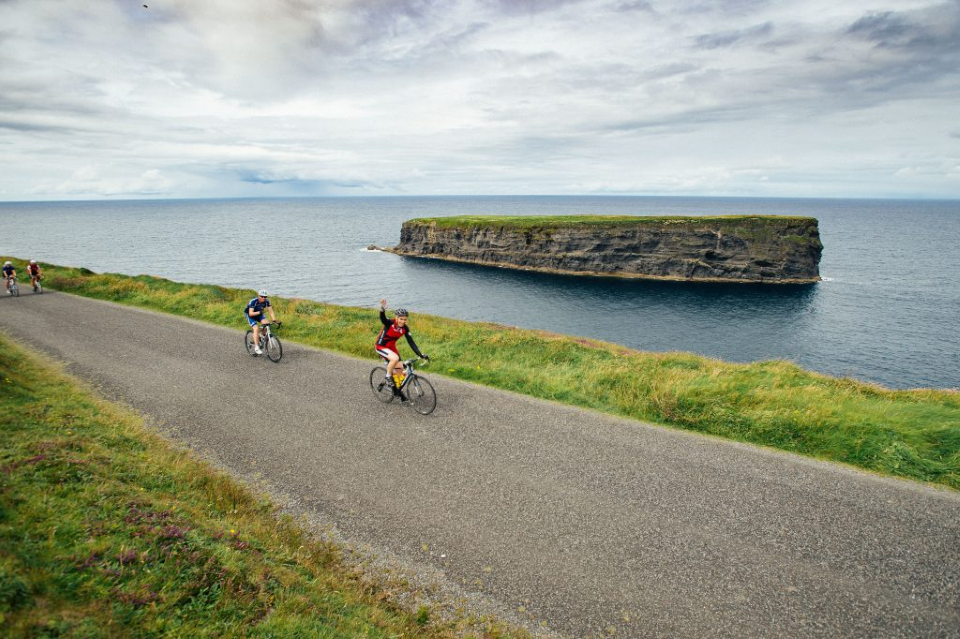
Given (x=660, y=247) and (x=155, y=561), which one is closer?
(x=155, y=561)

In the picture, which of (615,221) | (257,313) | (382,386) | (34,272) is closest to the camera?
(382,386)

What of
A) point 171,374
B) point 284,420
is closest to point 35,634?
point 284,420

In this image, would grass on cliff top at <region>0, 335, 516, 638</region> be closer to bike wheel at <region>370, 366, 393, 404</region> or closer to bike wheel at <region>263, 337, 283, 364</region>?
bike wheel at <region>370, 366, 393, 404</region>

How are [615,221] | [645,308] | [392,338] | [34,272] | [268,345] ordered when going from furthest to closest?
[615,221], [645,308], [34,272], [268,345], [392,338]

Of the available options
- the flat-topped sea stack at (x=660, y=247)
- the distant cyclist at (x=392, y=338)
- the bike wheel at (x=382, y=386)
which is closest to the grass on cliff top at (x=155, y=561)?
the distant cyclist at (x=392, y=338)

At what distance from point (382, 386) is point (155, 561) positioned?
784 centimetres

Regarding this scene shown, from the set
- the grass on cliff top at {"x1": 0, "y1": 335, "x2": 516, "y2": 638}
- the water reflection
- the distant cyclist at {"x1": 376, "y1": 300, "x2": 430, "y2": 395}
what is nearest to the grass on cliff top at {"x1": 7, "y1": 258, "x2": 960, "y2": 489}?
the distant cyclist at {"x1": 376, "y1": 300, "x2": 430, "y2": 395}

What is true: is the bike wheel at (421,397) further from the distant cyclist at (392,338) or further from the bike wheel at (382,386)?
the bike wheel at (382,386)

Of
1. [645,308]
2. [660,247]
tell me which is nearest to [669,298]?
[645,308]

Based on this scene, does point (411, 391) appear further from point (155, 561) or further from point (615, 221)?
point (615, 221)

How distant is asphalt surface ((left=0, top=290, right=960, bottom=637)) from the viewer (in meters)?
6.41

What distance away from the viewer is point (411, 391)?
13.0 m

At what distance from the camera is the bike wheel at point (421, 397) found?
12656 millimetres

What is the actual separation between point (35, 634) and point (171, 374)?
1314 centimetres
